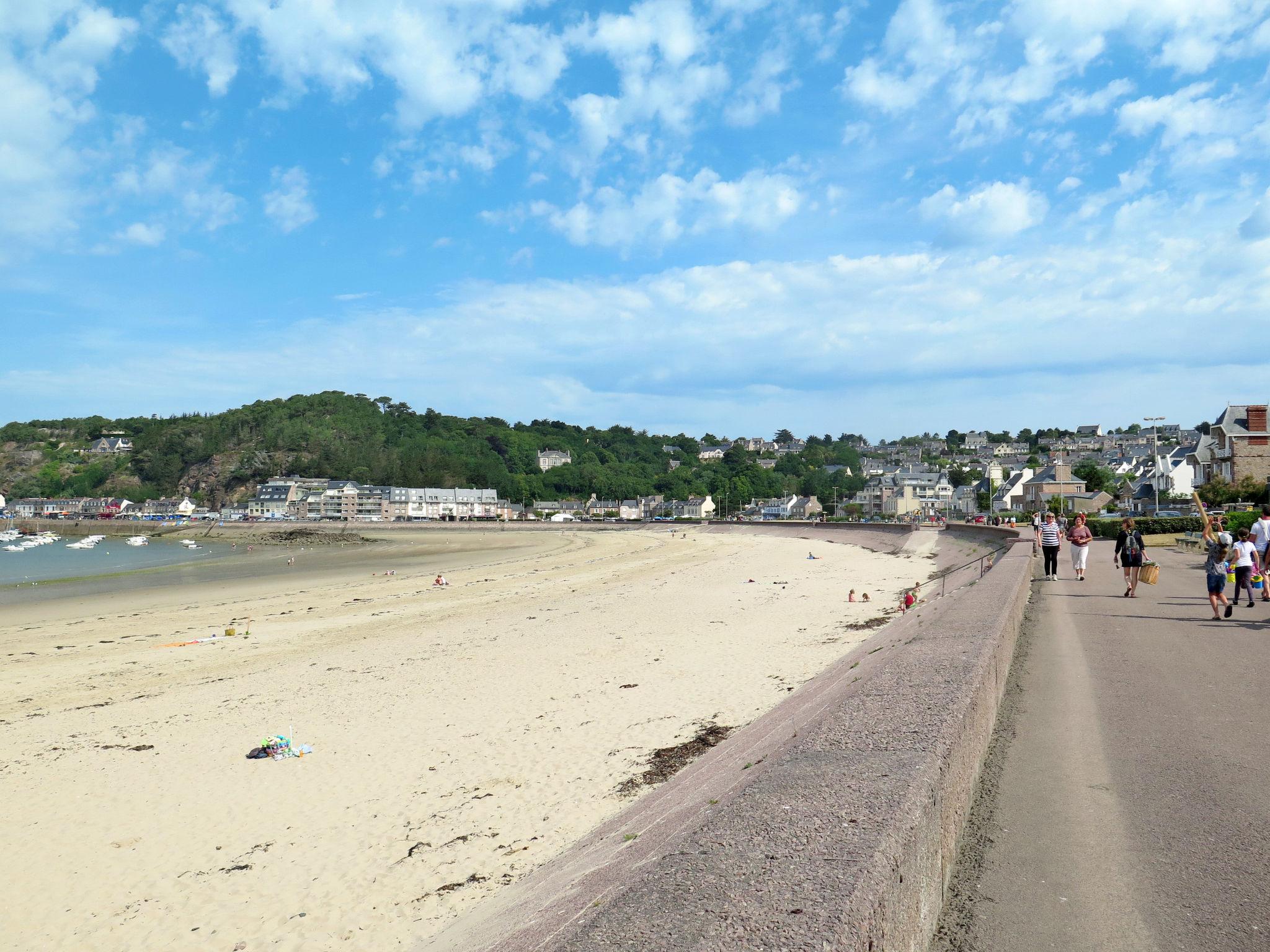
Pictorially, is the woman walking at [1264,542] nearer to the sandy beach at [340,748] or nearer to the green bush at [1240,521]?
the sandy beach at [340,748]

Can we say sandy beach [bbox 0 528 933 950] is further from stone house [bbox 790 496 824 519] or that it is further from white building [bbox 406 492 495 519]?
white building [bbox 406 492 495 519]

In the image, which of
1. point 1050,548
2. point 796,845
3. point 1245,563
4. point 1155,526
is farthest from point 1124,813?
point 1155,526

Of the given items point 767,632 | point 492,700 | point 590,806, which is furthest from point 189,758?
point 767,632

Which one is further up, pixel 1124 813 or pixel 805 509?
pixel 1124 813

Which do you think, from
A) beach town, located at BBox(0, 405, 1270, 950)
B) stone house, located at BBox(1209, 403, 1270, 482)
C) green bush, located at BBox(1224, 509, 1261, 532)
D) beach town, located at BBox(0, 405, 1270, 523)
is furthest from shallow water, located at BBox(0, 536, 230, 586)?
beach town, located at BBox(0, 405, 1270, 523)

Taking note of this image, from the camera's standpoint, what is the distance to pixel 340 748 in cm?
748

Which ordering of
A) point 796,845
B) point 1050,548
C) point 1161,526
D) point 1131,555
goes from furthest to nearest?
point 1161,526, point 1050,548, point 1131,555, point 796,845

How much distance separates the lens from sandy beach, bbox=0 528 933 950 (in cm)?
470

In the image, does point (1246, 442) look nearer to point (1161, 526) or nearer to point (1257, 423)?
point (1257, 423)

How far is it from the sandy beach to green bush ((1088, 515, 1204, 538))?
2517 cm

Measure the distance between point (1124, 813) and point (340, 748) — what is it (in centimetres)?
640

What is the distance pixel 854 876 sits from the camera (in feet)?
8.16

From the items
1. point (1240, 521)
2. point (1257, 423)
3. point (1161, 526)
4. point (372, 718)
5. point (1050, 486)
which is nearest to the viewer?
point (372, 718)

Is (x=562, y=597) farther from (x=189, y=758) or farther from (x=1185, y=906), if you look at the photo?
(x=1185, y=906)
